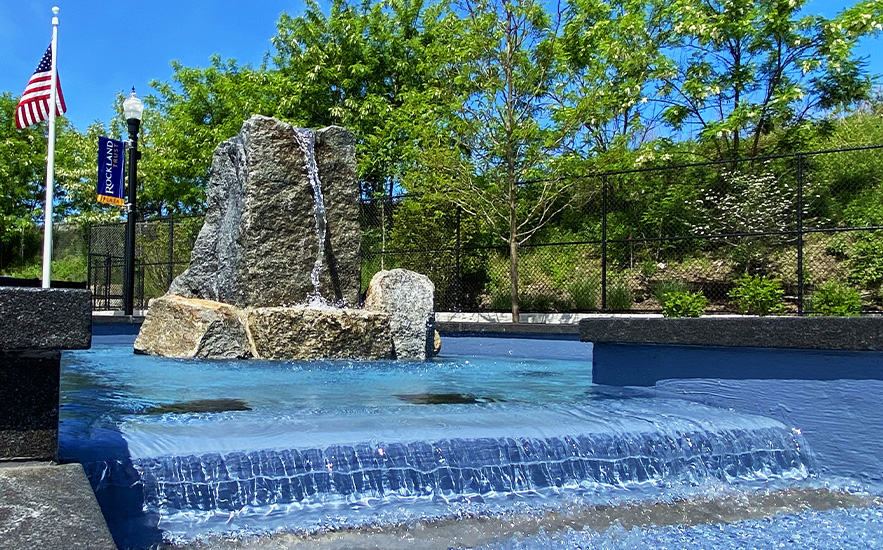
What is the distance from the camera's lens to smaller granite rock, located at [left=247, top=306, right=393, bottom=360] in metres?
6.70

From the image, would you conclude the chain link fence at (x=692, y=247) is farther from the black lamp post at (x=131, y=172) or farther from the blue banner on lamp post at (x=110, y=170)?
Answer: the blue banner on lamp post at (x=110, y=170)

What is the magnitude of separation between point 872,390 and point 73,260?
28273 millimetres

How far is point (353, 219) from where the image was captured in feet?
A: 27.2

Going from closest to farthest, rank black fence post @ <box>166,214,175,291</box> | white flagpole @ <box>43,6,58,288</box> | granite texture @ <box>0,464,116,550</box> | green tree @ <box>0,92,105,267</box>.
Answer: granite texture @ <box>0,464,116,550</box>
white flagpole @ <box>43,6,58,288</box>
black fence post @ <box>166,214,175,291</box>
green tree @ <box>0,92,105,267</box>

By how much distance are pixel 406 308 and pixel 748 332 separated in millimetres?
4313

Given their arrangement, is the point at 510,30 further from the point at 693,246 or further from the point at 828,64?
the point at 828,64

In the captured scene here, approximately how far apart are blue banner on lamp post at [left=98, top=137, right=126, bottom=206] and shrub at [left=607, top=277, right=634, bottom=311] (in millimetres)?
8490

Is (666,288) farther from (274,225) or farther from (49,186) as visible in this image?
(49,186)

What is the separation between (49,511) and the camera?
1535mm

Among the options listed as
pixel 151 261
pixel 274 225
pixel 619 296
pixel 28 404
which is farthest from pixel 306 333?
pixel 151 261

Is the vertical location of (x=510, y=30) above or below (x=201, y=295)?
above

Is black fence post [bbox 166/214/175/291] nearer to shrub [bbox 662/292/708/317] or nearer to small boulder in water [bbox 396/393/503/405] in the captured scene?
shrub [bbox 662/292/708/317]

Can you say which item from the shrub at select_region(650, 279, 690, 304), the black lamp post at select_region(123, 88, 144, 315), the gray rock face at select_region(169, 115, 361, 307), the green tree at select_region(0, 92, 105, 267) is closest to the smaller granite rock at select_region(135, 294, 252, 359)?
the gray rock face at select_region(169, 115, 361, 307)

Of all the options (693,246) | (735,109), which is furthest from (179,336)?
(735,109)
